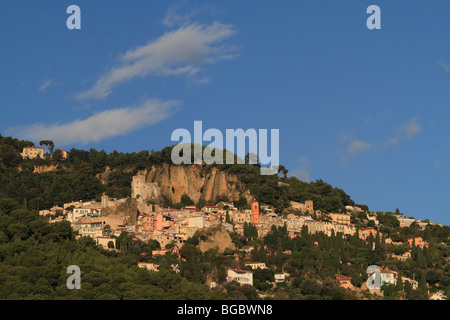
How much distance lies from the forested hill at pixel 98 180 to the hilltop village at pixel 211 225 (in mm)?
1642

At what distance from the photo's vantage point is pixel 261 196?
9444 centimetres

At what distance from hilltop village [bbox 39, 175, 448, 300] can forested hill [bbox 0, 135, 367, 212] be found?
1642 mm

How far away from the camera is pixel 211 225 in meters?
80.1

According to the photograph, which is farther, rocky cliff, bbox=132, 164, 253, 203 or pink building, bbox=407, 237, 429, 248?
rocky cliff, bbox=132, 164, 253, 203

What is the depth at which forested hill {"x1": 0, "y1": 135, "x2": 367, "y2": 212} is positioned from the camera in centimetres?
9500

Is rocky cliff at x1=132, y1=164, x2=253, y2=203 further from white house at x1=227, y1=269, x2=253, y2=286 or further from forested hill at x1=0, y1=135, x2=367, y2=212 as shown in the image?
white house at x1=227, y1=269, x2=253, y2=286

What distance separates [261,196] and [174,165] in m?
12.4
